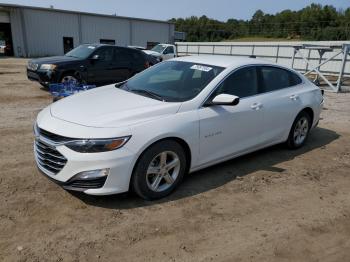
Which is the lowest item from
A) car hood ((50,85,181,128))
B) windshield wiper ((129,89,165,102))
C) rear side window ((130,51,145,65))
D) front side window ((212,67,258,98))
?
rear side window ((130,51,145,65))

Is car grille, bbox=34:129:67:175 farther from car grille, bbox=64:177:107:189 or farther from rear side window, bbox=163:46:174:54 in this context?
rear side window, bbox=163:46:174:54

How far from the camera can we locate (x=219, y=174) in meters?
5.01

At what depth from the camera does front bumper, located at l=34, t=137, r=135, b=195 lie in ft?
11.9

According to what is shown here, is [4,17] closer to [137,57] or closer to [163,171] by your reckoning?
[137,57]

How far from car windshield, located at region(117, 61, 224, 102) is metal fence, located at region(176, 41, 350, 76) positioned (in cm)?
1428

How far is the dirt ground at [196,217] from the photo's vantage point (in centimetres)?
328

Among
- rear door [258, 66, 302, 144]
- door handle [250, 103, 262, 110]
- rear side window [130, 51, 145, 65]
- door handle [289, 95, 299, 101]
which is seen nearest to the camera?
door handle [250, 103, 262, 110]

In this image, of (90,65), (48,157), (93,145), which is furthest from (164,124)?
(90,65)

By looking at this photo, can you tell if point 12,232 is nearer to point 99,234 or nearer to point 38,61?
point 99,234

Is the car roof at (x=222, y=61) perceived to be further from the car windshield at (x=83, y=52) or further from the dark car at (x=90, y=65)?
the car windshield at (x=83, y=52)

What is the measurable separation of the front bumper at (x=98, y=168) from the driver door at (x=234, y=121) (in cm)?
108

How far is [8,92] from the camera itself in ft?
37.0

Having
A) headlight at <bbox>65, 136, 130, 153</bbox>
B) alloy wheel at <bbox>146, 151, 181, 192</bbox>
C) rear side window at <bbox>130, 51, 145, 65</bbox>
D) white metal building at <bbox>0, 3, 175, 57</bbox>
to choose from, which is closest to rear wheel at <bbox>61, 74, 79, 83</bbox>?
rear side window at <bbox>130, 51, 145, 65</bbox>

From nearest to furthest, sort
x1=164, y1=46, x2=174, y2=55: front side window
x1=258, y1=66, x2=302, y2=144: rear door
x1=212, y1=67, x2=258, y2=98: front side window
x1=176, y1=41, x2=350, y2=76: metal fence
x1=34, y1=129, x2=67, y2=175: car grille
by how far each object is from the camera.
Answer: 1. x1=34, y1=129, x2=67, y2=175: car grille
2. x1=212, y1=67, x2=258, y2=98: front side window
3. x1=258, y1=66, x2=302, y2=144: rear door
4. x1=176, y1=41, x2=350, y2=76: metal fence
5. x1=164, y1=46, x2=174, y2=55: front side window
